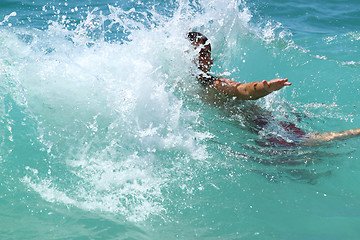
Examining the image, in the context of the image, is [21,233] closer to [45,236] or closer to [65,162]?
[45,236]

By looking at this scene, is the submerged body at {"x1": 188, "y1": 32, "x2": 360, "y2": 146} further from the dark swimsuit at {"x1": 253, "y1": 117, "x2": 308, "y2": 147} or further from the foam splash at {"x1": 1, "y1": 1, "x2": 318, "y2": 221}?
the foam splash at {"x1": 1, "y1": 1, "x2": 318, "y2": 221}

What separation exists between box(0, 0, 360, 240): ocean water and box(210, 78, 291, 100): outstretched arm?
0.62ft

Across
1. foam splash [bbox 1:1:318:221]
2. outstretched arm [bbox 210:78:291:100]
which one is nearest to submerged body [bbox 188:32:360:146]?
outstretched arm [bbox 210:78:291:100]

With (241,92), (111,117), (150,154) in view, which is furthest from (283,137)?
(111,117)

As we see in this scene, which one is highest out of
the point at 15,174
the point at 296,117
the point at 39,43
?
the point at 39,43

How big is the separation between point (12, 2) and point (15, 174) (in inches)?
299

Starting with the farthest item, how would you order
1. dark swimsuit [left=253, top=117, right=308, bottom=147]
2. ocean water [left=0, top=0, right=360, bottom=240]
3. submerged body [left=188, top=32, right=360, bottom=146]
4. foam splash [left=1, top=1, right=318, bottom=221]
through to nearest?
dark swimsuit [left=253, top=117, right=308, bottom=147] → submerged body [left=188, top=32, right=360, bottom=146] → foam splash [left=1, top=1, right=318, bottom=221] → ocean water [left=0, top=0, right=360, bottom=240]

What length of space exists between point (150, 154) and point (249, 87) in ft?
3.80

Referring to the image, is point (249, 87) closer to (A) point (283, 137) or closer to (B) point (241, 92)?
(B) point (241, 92)

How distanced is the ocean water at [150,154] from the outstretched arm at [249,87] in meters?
0.19

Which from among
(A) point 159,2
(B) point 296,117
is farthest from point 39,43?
(A) point 159,2

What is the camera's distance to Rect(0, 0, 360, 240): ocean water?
3.10 m

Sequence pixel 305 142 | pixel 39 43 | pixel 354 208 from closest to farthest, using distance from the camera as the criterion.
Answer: pixel 354 208, pixel 305 142, pixel 39 43

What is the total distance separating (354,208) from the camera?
3213 millimetres
